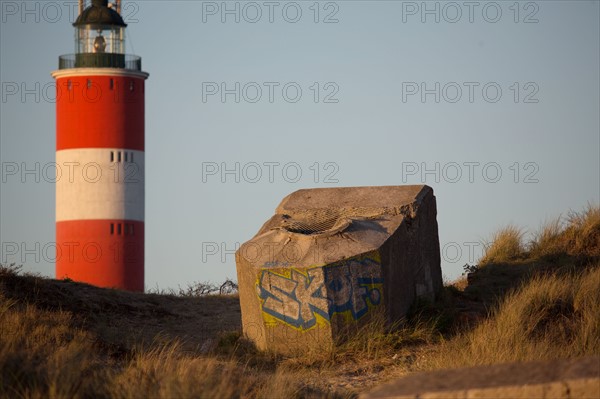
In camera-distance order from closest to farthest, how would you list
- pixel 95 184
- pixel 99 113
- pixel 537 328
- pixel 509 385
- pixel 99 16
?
1. pixel 509 385
2. pixel 537 328
3. pixel 95 184
4. pixel 99 113
5. pixel 99 16

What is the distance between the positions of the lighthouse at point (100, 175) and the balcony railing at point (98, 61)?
3cm

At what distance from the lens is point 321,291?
38.1 ft

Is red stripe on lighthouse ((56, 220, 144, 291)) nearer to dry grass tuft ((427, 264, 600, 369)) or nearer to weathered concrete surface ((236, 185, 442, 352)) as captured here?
weathered concrete surface ((236, 185, 442, 352))

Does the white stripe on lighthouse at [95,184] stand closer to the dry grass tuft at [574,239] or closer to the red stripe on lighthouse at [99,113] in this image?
the red stripe on lighthouse at [99,113]

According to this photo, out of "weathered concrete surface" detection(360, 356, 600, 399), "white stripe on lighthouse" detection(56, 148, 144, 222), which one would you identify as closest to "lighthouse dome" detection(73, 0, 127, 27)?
"white stripe on lighthouse" detection(56, 148, 144, 222)

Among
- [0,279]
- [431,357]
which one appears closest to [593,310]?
[431,357]

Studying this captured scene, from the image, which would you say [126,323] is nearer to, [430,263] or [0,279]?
[0,279]

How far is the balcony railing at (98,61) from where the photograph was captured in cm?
3275

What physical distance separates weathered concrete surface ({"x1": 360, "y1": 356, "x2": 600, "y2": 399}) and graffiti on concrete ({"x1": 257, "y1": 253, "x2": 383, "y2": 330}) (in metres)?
4.39

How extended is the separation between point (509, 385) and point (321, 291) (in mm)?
4883

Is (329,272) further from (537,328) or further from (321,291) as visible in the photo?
(537,328)

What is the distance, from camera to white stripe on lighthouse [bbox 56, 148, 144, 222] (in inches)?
1246

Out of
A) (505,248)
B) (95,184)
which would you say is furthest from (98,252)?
(505,248)

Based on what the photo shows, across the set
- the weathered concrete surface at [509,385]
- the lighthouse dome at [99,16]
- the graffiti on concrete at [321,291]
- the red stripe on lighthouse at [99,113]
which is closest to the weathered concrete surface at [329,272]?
the graffiti on concrete at [321,291]
